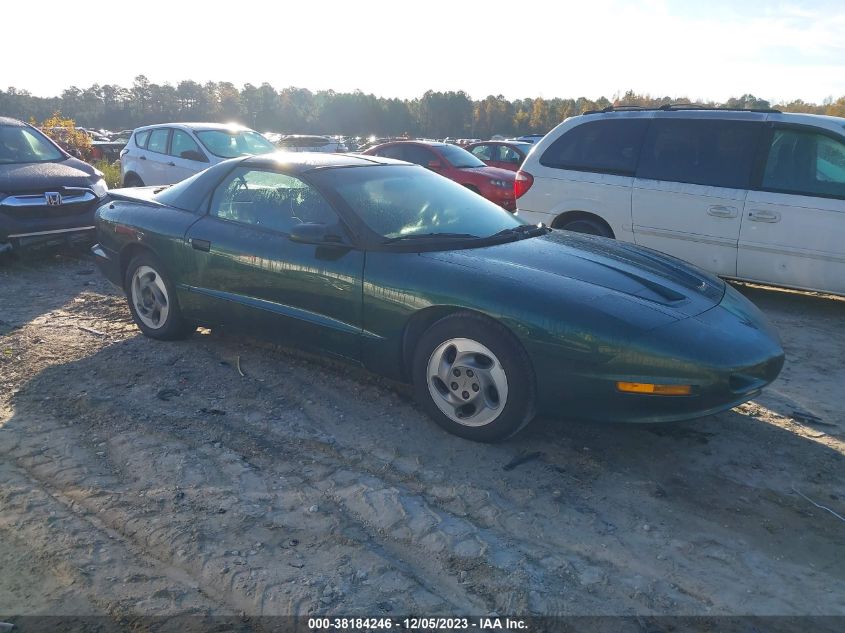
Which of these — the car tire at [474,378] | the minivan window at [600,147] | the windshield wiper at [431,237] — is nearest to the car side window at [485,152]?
the minivan window at [600,147]

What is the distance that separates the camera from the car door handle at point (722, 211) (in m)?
6.50

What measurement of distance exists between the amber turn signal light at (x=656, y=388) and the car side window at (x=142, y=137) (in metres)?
10.6

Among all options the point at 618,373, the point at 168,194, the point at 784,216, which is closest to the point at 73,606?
the point at 618,373

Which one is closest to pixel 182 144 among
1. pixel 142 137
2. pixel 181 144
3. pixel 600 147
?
pixel 181 144

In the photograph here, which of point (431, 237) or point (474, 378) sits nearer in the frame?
point (474, 378)

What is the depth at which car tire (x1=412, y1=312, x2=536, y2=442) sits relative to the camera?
137 inches

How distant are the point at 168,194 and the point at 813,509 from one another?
182 inches

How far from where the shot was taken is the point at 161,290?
5.18 meters

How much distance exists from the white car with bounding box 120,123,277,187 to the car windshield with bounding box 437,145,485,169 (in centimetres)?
309

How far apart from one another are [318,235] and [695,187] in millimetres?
4215

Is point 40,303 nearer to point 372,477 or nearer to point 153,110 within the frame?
point 372,477

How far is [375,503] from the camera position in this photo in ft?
10.3

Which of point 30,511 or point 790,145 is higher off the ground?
point 790,145

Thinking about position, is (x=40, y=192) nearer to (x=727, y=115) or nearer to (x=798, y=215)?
(x=727, y=115)
